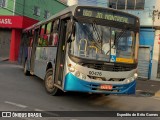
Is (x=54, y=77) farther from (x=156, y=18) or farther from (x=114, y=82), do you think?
(x=156, y=18)

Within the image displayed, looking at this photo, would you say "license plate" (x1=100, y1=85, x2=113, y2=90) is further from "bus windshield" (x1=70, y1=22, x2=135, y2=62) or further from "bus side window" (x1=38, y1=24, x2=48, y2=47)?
"bus side window" (x1=38, y1=24, x2=48, y2=47)

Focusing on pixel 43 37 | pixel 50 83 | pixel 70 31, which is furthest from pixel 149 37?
pixel 70 31

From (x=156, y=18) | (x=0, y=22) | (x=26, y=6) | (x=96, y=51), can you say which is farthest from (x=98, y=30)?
(x=26, y=6)

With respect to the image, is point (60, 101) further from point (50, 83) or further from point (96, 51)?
point (96, 51)

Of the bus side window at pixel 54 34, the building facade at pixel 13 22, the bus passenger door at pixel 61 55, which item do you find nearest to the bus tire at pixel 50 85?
the bus passenger door at pixel 61 55

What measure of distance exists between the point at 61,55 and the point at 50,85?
1467mm

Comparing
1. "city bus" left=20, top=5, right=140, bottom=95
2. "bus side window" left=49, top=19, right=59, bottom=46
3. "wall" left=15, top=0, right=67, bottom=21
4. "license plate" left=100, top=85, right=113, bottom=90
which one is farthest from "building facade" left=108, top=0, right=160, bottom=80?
"wall" left=15, top=0, right=67, bottom=21

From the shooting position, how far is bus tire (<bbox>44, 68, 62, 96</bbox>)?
A: 10.5 m

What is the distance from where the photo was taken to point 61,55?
32.6 ft

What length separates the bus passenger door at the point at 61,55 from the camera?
9.68 m

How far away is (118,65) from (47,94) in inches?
119

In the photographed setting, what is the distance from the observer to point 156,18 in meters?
20.1

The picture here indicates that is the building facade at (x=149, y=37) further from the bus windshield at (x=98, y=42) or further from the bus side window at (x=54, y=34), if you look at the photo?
the bus windshield at (x=98, y=42)

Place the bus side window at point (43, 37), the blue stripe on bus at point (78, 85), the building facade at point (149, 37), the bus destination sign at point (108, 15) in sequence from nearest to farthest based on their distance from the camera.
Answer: the blue stripe on bus at point (78, 85) → the bus destination sign at point (108, 15) → the bus side window at point (43, 37) → the building facade at point (149, 37)
